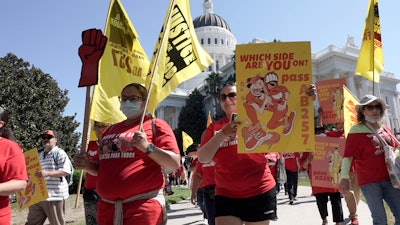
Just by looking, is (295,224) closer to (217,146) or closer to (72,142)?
(217,146)

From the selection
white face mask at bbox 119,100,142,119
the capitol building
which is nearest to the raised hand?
white face mask at bbox 119,100,142,119

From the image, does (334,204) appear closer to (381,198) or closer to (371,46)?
(381,198)

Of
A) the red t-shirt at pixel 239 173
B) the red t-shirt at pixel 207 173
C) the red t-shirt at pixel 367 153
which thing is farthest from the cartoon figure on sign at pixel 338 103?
the red t-shirt at pixel 239 173

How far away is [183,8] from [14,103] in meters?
26.2

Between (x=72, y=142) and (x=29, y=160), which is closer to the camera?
(x=29, y=160)

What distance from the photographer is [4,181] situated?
273 cm

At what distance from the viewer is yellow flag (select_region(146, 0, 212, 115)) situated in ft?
12.7

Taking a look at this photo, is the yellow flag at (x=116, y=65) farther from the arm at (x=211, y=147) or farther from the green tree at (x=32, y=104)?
the green tree at (x=32, y=104)

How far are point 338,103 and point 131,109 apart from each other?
4.64 m

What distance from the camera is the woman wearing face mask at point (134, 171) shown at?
286 centimetres

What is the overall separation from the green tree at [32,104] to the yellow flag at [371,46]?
24157mm

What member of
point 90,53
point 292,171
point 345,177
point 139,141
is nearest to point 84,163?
point 139,141

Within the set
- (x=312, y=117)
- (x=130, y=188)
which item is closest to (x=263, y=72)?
(x=312, y=117)

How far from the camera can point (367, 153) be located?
4.39 m
